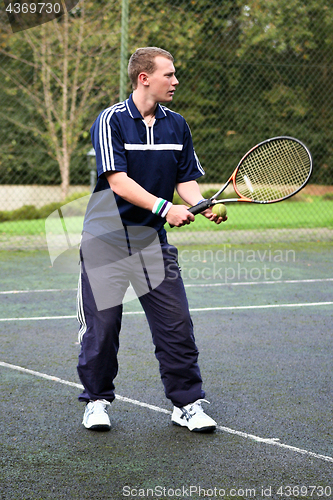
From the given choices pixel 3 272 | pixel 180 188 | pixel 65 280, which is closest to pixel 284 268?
pixel 65 280

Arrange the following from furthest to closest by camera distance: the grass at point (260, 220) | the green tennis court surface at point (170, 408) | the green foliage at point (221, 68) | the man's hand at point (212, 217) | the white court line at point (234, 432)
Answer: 1. the grass at point (260, 220)
2. the green foliage at point (221, 68)
3. the man's hand at point (212, 217)
4. the white court line at point (234, 432)
5. the green tennis court surface at point (170, 408)

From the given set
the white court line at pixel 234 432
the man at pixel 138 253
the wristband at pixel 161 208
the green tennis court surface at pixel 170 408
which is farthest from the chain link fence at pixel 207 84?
the wristband at pixel 161 208

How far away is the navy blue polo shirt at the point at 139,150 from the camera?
318 cm

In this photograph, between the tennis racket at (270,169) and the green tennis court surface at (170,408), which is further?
the tennis racket at (270,169)

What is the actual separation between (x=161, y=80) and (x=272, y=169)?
1.14m

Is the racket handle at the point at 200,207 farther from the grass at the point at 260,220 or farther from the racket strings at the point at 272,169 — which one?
the grass at the point at 260,220

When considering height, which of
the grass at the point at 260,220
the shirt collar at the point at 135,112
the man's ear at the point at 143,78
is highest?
the man's ear at the point at 143,78

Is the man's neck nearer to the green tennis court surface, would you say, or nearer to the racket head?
the racket head

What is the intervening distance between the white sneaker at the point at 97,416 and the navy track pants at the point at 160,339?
1.3 inches

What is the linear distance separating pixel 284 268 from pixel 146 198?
5.32m

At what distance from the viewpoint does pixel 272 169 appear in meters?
4.10

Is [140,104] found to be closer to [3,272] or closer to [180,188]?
[180,188]

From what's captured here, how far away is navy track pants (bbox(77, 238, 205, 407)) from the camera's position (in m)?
3.30

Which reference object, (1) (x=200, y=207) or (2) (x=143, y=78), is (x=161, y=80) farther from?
(1) (x=200, y=207)
